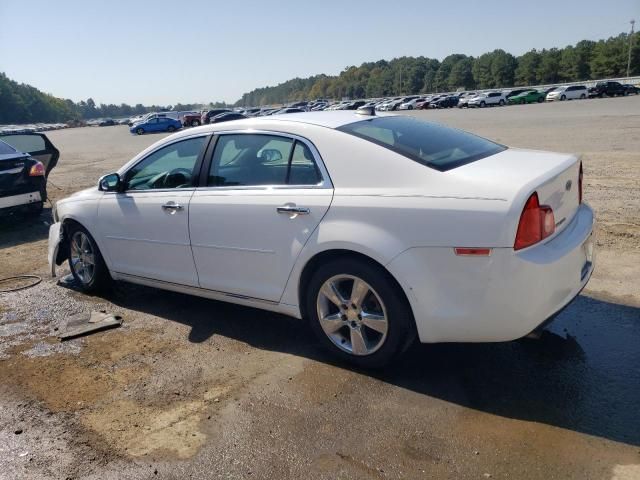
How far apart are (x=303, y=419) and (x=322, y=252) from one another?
1032mm

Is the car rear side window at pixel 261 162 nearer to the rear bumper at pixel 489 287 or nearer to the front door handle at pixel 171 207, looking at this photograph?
the front door handle at pixel 171 207

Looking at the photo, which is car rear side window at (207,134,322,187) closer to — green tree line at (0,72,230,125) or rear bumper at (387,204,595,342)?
rear bumper at (387,204,595,342)

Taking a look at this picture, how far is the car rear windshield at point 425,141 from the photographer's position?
3486mm

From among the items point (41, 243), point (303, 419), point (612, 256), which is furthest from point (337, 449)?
point (41, 243)

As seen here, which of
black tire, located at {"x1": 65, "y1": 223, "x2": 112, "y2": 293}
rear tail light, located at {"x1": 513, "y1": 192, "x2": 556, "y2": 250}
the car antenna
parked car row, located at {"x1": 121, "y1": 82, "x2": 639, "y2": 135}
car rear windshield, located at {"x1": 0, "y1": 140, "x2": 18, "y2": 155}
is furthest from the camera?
parked car row, located at {"x1": 121, "y1": 82, "x2": 639, "y2": 135}

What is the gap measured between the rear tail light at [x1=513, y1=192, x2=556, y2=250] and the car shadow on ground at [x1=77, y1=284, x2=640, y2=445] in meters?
0.94

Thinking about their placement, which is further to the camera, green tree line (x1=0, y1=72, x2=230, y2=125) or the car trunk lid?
green tree line (x1=0, y1=72, x2=230, y2=125)

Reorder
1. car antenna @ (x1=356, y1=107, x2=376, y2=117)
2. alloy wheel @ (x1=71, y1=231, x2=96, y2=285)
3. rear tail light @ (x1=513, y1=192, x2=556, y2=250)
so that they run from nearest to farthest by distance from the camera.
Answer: rear tail light @ (x1=513, y1=192, x2=556, y2=250)
car antenna @ (x1=356, y1=107, x2=376, y2=117)
alloy wheel @ (x1=71, y1=231, x2=96, y2=285)

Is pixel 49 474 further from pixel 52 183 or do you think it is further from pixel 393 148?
pixel 52 183

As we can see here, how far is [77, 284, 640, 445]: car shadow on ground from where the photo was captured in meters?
3.03

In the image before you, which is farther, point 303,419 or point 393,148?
point 393,148

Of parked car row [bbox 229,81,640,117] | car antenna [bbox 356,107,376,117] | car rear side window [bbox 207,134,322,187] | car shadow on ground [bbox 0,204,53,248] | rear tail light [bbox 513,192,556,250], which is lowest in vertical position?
parked car row [bbox 229,81,640,117]

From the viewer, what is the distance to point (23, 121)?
479 feet

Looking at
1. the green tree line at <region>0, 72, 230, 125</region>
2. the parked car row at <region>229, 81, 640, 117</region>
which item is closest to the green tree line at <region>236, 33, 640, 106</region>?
the parked car row at <region>229, 81, 640, 117</region>
